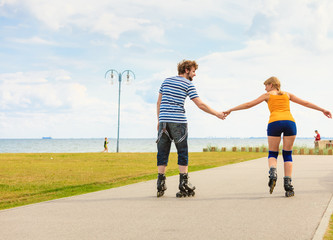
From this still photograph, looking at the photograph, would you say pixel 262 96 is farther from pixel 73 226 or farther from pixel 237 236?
pixel 73 226

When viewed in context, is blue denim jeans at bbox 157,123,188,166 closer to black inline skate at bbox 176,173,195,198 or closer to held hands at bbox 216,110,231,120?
black inline skate at bbox 176,173,195,198

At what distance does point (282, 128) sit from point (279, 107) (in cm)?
36

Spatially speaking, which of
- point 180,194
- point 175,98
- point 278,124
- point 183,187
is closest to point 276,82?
point 278,124

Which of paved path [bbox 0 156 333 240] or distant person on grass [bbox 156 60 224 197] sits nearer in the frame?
paved path [bbox 0 156 333 240]

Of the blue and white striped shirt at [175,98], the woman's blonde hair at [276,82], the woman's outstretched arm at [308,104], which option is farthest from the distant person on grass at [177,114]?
the woman's outstretched arm at [308,104]

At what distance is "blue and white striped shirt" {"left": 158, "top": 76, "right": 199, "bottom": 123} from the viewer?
271 inches

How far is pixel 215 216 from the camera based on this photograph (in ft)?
17.5

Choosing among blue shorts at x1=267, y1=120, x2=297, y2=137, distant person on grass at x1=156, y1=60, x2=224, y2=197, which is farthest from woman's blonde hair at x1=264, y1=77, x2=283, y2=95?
distant person on grass at x1=156, y1=60, x2=224, y2=197

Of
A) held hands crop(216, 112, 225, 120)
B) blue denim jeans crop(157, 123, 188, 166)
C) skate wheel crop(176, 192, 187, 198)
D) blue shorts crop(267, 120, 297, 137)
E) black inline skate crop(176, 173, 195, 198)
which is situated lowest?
skate wheel crop(176, 192, 187, 198)

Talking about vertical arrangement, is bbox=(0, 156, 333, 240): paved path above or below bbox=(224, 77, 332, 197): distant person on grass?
below

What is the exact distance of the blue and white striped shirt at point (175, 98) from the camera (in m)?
6.89

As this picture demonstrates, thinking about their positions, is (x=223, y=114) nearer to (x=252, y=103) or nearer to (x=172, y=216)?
(x=252, y=103)

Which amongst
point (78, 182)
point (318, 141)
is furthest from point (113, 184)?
point (318, 141)

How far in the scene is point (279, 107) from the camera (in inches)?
279
